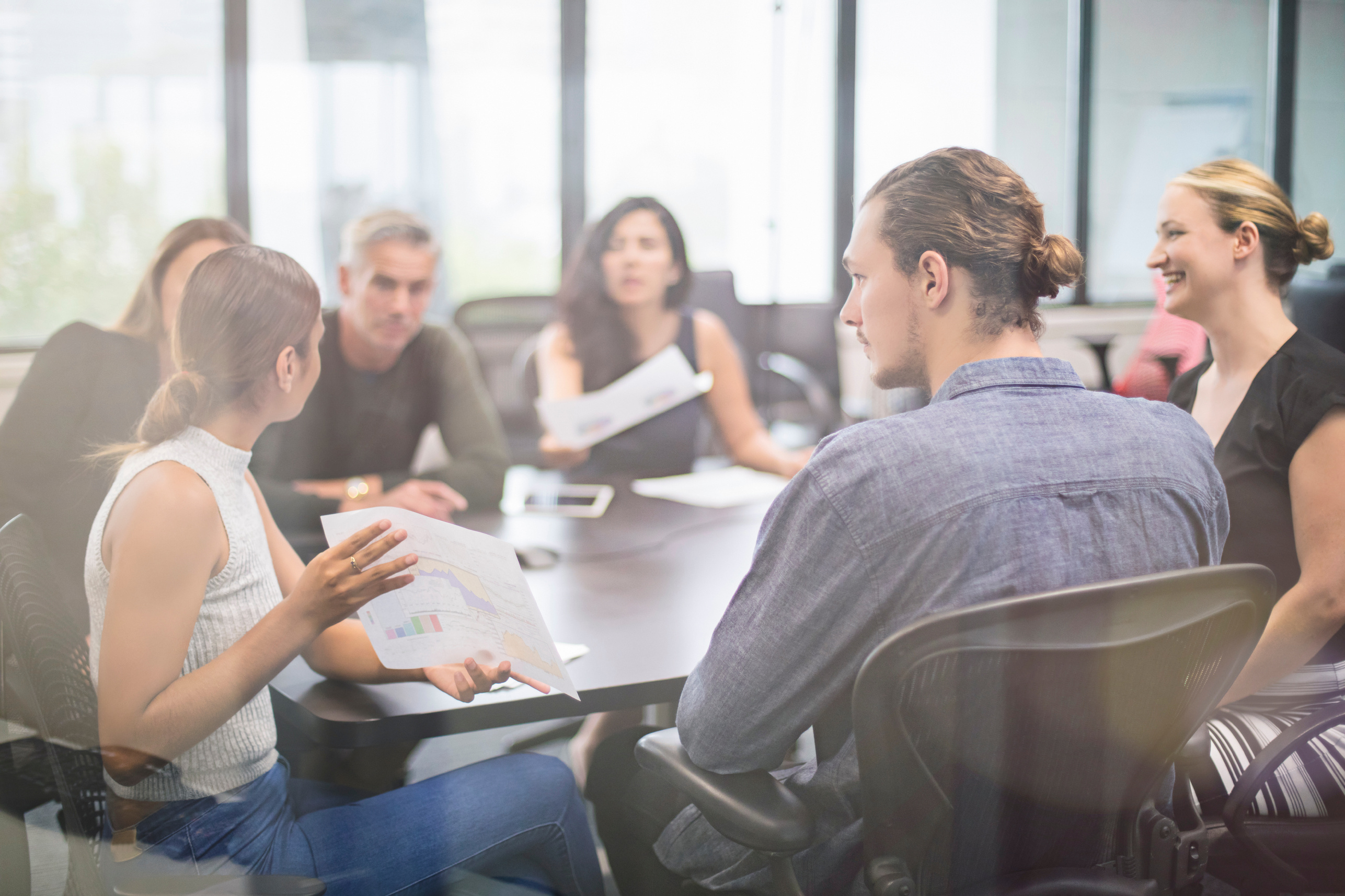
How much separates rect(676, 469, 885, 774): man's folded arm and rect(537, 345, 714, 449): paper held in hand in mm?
958

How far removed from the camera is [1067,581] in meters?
0.83

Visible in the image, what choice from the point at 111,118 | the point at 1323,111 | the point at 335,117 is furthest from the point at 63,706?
the point at 335,117

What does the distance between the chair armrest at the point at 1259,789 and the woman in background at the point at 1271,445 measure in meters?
0.02

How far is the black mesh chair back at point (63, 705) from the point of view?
36.6 inches

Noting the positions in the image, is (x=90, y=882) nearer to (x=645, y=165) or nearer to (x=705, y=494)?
(x=705, y=494)

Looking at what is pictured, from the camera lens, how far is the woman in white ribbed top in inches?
34.8

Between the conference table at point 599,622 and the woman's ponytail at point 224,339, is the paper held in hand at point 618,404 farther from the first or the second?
the woman's ponytail at point 224,339

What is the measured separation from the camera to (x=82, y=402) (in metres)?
1.26

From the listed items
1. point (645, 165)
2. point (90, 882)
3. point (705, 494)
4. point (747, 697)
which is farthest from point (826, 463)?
point (645, 165)

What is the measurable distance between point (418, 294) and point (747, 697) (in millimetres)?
1219

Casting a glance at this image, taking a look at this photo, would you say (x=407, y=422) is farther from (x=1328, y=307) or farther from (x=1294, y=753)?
(x=1328, y=307)

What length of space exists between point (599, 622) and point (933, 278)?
0.58 meters

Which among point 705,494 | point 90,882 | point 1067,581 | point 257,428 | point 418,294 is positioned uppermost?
point 418,294

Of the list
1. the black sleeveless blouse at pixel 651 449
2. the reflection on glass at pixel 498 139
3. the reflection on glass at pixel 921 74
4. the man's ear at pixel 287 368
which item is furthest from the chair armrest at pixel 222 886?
the reflection on glass at pixel 498 139
